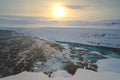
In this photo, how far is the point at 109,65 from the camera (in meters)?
1.42

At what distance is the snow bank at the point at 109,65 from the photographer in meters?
1.41

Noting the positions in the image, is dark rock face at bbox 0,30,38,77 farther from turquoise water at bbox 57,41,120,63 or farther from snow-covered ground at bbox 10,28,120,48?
turquoise water at bbox 57,41,120,63

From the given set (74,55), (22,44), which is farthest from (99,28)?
(22,44)

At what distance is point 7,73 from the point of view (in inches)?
54.2

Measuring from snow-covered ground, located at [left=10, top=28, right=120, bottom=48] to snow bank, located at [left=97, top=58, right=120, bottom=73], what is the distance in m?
0.14

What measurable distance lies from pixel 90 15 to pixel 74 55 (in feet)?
1.25

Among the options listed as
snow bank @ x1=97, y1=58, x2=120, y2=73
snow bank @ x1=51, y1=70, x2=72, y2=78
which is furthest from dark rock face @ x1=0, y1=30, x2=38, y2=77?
snow bank @ x1=97, y1=58, x2=120, y2=73

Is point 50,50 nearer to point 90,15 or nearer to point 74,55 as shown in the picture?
point 74,55

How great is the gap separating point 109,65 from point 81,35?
339 millimetres

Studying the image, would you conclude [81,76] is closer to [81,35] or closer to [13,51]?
[81,35]

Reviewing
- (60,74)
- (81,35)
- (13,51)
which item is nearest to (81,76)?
(60,74)

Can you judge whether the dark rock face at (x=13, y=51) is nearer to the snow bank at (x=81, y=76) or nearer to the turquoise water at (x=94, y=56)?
the snow bank at (x=81, y=76)

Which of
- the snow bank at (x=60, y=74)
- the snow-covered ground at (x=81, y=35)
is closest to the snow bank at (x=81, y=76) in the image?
the snow bank at (x=60, y=74)

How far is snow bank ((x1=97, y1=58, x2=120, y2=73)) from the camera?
4.63 feet
